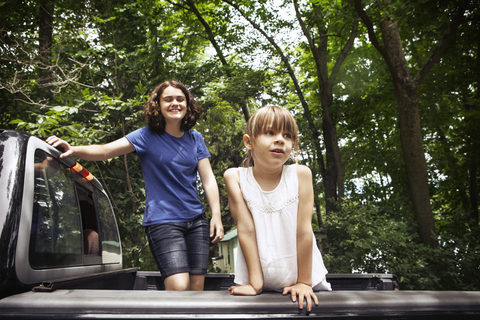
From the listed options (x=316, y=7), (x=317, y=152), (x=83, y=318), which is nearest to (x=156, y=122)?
(x=83, y=318)

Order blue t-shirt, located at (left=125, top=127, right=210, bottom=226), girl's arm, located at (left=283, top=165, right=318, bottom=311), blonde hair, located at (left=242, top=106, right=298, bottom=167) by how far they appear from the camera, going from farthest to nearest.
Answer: blue t-shirt, located at (left=125, top=127, right=210, bottom=226) → blonde hair, located at (left=242, top=106, right=298, bottom=167) → girl's arm, located at (left=283, top=165, right=318, bottom=311)

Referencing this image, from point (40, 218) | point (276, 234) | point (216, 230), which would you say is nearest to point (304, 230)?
point (276, 234)

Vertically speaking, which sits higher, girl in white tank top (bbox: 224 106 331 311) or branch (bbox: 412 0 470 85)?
branch (bbox: 412 0 470 85)

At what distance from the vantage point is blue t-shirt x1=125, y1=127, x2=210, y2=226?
2234mm

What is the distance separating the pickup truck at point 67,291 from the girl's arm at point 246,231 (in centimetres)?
19

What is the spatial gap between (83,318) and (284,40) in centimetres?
1164

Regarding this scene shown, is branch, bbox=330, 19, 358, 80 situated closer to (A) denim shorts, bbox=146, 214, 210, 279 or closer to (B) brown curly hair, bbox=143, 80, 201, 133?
(B) brown curly hair, bbox=143, 80, 201, 133

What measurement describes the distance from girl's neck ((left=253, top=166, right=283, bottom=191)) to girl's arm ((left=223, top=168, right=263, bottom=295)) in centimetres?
10

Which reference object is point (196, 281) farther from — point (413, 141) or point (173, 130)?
point (413, 141)

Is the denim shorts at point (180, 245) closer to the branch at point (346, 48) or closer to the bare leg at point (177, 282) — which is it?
the bare leg at point (177, 282)

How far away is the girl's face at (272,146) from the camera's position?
1.63 m

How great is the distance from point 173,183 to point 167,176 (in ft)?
0.21

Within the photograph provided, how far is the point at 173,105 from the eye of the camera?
2412 mm

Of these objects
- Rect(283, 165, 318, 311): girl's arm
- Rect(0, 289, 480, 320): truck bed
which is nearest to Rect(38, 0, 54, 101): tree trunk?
Rect(283, 165, 318, 311): girl's arm
